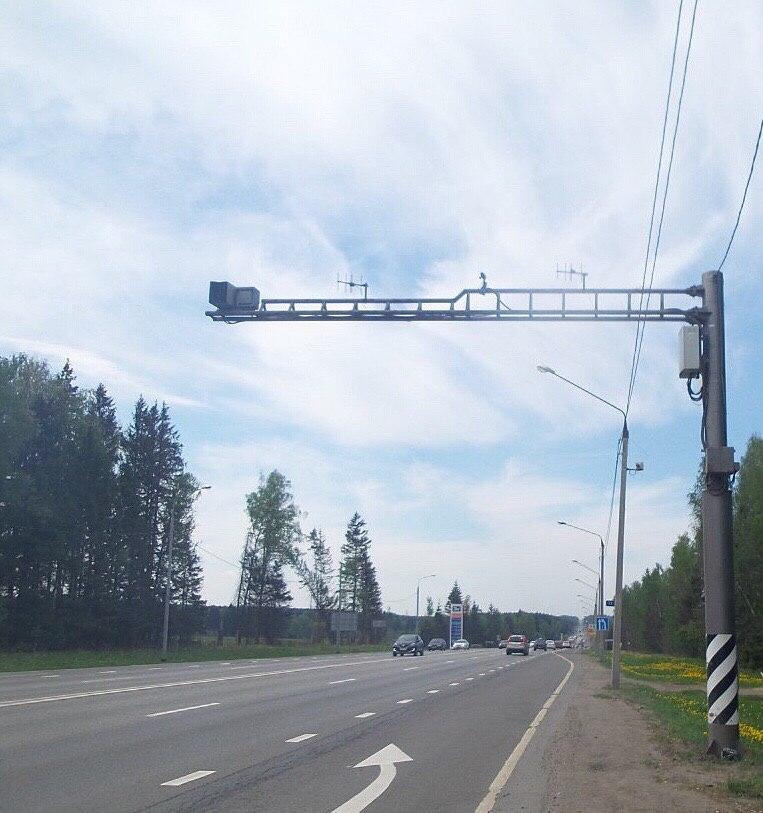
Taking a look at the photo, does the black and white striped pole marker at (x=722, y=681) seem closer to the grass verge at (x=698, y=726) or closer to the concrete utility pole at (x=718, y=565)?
the concrete utility pole at (x=718, y=565)

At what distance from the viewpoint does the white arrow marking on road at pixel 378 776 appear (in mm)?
9289

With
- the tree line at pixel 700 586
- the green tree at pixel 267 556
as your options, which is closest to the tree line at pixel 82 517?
the green tree at pixel 267 556

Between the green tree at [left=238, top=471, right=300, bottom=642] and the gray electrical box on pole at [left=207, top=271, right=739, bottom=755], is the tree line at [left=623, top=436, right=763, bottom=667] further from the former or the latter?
the green tree at [left=238, top=471, right=300, bottom=642]

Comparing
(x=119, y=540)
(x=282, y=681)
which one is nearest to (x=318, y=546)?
(x=119, y=540)

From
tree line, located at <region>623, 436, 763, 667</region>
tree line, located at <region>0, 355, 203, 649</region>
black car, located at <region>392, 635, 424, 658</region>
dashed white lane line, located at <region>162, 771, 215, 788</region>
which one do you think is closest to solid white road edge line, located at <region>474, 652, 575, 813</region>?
dashed white lane line, located at <region>162, 771, 215, 788</region>

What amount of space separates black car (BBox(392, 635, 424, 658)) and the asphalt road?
49492 millimetres

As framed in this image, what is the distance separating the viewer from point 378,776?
443 inches

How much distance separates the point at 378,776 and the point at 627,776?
290 centimetres

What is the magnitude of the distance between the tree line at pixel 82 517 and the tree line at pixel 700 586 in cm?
4138

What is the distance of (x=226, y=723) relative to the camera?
54.4 feet

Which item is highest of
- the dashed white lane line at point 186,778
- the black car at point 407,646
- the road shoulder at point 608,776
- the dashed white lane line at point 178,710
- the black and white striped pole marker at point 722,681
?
the black and white striped pole marker at point 722,681

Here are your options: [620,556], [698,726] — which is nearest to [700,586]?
[620,556]

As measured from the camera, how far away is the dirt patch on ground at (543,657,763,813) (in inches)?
366

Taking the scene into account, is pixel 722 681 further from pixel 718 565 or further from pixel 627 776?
pixel 627 776
